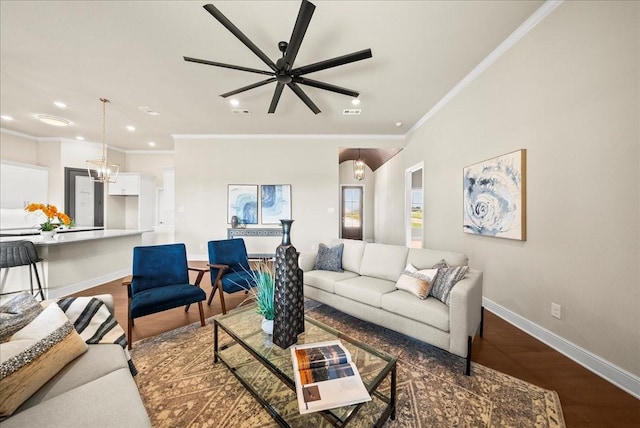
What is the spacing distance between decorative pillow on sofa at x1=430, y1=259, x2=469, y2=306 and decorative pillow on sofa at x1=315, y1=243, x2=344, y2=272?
124 cm

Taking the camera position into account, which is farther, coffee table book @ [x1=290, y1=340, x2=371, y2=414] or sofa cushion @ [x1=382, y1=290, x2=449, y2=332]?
sofa cushion @ [x1=382, y1=290, x2=449, y2=332]

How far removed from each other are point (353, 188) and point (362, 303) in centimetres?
701

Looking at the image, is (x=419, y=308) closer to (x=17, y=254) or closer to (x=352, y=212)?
(x=17, y=254)

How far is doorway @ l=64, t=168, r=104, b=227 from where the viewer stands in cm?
586

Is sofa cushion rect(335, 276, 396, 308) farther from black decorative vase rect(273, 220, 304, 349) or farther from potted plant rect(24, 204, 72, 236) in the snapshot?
potted plant rect(24, 204, 72, 236)

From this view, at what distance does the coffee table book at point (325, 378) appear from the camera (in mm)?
1077

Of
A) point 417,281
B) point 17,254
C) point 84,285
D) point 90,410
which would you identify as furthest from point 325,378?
point 84,285

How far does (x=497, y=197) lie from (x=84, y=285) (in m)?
5.86

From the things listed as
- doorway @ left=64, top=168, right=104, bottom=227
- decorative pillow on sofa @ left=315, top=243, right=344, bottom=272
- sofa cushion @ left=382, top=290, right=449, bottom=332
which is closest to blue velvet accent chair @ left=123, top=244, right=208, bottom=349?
decorative pillow on sofa @ left=315, top=243, right=344, bottom=272

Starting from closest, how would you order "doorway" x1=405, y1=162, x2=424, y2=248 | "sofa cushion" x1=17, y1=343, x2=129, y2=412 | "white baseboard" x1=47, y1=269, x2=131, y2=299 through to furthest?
"sofa cushion" x1=17, y1=343, x2=129, y2=412
"white baseboard" x1=47, y1=269, x2=131, y2=299
"doorway" x1=405, y1=162, x2=424, y2=248

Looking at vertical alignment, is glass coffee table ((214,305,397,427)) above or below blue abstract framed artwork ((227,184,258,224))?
below

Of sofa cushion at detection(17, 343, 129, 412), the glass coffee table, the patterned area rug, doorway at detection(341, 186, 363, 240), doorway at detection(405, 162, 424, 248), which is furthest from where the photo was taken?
doorway at detection(341, 186, 363, 240)

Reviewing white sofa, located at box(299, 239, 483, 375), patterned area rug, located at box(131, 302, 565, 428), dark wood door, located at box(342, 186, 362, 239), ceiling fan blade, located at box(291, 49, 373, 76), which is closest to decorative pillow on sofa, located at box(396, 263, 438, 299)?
white sofa, located at box(299, 239, 483, 375)

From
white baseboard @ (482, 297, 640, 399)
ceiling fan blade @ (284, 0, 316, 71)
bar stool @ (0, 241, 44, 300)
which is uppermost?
ceiling fan blade @ (284, 0, 316, 71)
